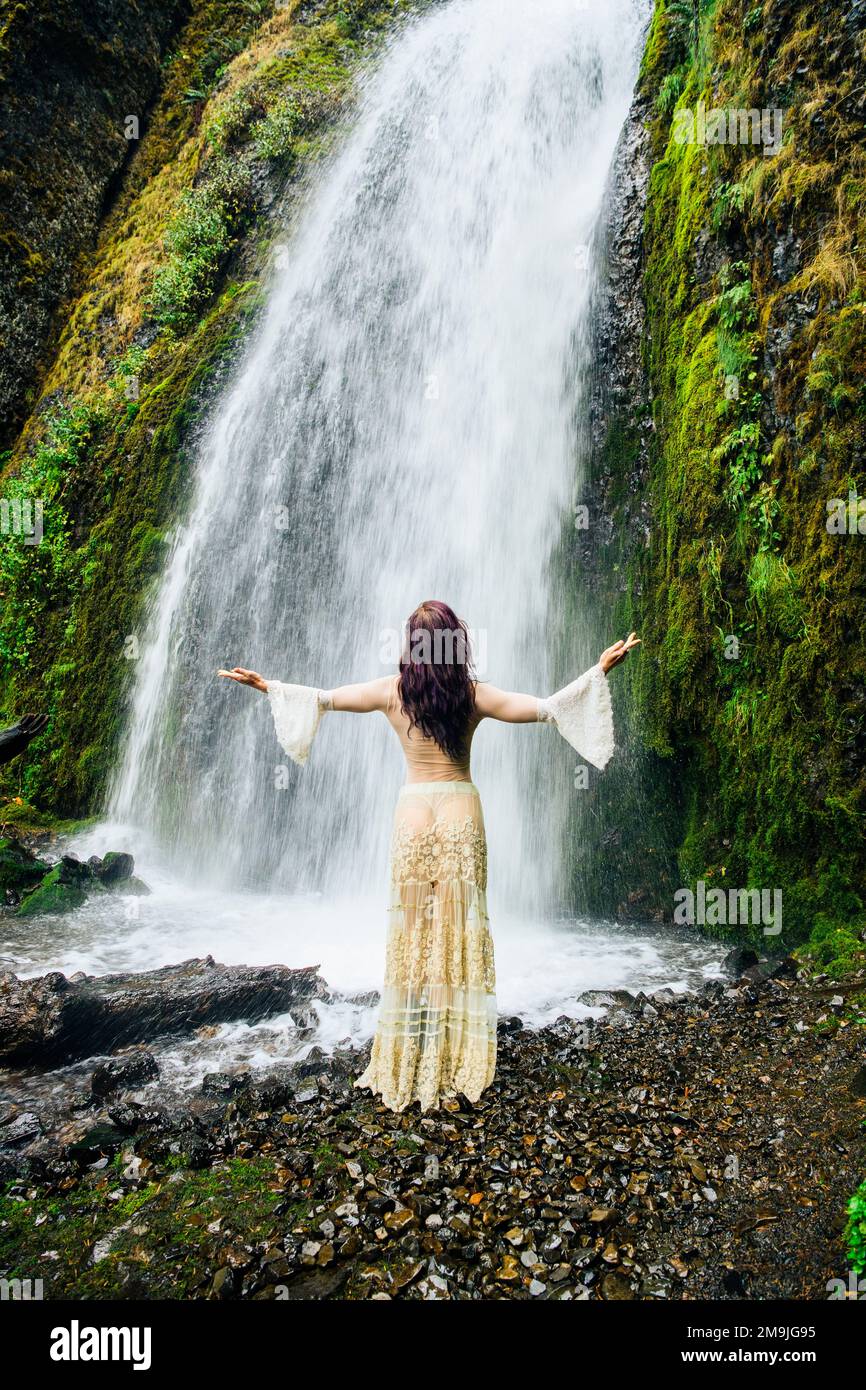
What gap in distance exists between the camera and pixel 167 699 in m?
12.1

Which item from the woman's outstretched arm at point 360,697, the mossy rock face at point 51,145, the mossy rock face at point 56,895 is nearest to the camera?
the woman's outstretched arm at point 360,697

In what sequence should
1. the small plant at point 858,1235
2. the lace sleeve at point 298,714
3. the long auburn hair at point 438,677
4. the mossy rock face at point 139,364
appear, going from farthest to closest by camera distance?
the mossy rock face at point 139,364
the lace sleeve at point 298,714
the long auburn hair at point 438,677
the small plant at point 858,1235

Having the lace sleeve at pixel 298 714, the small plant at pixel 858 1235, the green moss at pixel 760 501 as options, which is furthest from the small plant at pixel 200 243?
the small plant at pixel 858 1235

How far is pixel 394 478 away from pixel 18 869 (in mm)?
7159

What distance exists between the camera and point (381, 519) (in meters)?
10.8

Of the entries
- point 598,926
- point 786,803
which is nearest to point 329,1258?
point 786,803

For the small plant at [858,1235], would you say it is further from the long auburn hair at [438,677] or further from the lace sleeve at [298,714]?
the lace sleeve at [298,714]

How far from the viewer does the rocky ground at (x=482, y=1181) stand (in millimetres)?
2918

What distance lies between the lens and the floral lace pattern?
4156mm

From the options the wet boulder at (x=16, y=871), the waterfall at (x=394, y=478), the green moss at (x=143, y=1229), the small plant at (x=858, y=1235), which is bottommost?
the green moss at (x=143, y=1229)

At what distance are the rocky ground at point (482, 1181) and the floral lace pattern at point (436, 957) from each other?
0.21 metres

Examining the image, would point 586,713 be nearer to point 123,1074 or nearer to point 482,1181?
point 482,1181

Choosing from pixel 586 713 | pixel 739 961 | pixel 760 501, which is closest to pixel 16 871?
pixel 586 713

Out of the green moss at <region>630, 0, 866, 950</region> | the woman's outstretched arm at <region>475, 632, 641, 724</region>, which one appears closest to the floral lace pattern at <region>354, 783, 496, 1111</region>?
the woman's outstretched arm at <region>475, 632, 641, 724</region>
